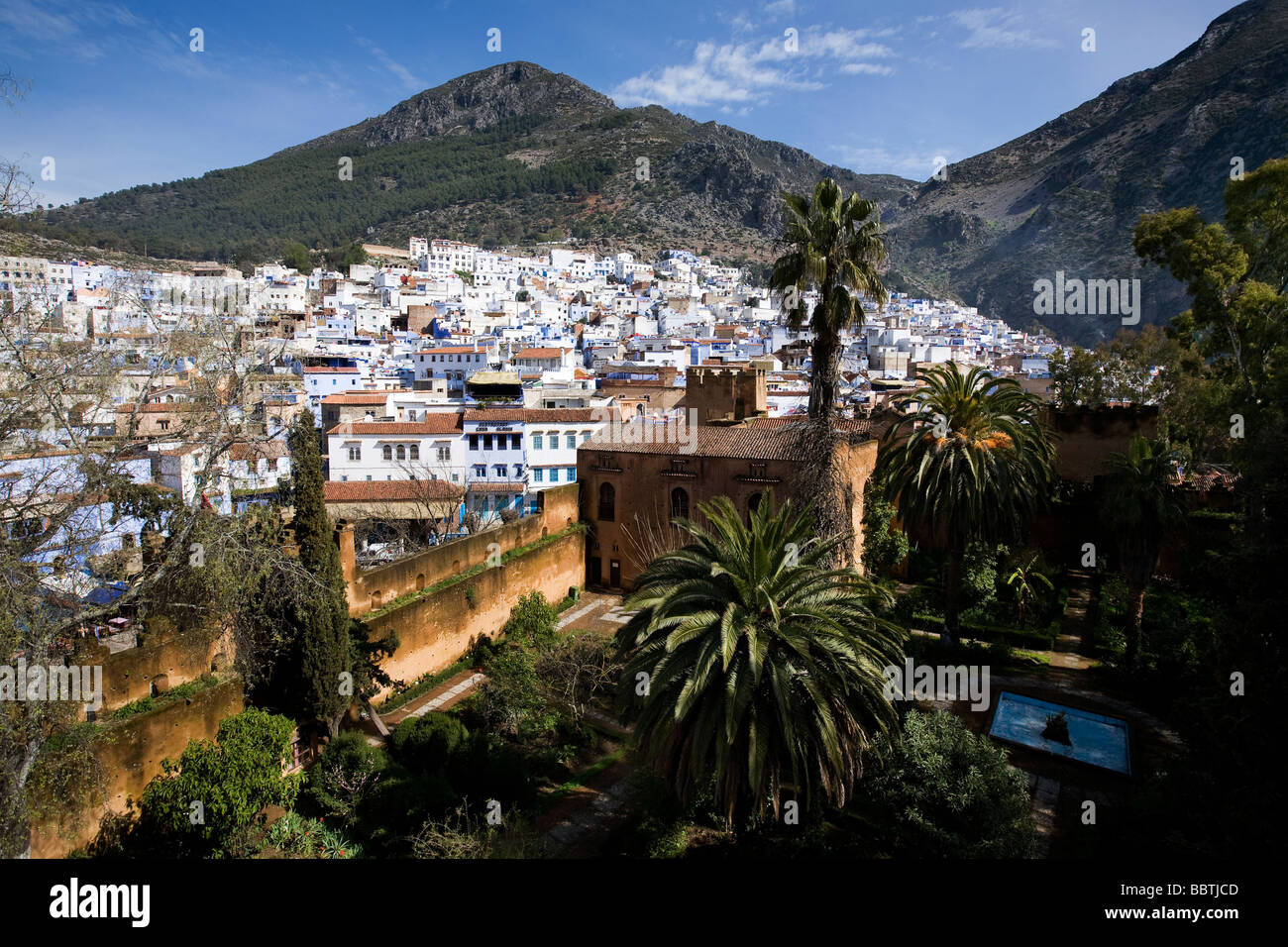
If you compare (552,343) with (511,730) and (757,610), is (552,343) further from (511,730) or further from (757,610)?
(757,610)

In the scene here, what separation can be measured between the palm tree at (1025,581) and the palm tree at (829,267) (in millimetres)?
10270

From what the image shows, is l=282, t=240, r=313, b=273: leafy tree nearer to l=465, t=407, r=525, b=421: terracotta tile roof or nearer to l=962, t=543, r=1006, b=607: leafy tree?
l=465, t=407, r=525, b=421: terracotta tile roof

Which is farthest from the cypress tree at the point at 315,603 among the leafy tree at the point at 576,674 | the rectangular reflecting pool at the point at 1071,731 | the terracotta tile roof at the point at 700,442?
the rectangular reflecting pool at the point at 1071,731

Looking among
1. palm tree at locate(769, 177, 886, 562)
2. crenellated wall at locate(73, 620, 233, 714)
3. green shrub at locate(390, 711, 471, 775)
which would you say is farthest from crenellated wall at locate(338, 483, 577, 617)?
palm tree at locate(769, 177, 886, 562)

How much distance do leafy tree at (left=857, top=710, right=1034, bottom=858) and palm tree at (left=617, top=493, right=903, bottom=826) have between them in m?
0.95

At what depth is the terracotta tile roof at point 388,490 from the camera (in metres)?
30.1

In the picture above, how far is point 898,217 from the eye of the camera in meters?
192

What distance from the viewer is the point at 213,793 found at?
418 inches

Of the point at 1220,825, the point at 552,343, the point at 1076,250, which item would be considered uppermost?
the point at 1076,250

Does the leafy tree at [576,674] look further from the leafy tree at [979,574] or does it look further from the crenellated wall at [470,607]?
the leafy tree at [979,574]
